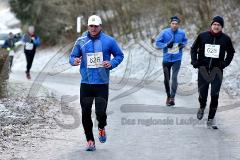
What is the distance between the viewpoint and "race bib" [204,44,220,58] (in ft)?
34.0

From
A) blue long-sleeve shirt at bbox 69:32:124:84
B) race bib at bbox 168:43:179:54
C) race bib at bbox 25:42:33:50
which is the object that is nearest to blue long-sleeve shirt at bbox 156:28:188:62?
race bib at bbox 168:43:179:54

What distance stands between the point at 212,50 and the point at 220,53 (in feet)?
0.53

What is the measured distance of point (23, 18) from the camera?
39875 mm

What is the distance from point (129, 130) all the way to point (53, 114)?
2499 millimetres

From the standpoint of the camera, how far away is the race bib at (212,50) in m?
10.4

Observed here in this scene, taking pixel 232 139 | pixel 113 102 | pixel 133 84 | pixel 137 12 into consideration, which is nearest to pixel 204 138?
pixel 232 139

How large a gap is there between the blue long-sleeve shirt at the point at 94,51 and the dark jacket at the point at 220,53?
2.25 metres

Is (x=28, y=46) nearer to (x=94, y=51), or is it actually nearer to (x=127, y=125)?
(x=127, y=125)

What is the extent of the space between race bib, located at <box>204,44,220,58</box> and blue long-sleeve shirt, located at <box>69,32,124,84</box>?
2.21 metres

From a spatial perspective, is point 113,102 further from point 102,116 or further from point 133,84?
point 102,116

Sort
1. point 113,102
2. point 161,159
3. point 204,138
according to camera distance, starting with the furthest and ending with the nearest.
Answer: point 113,102, point 204,138, point 161,159

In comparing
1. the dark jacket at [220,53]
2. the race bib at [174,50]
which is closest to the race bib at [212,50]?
the dark jacket at [220,53]

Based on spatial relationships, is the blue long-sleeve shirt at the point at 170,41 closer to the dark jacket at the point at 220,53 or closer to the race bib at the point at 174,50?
the race bib at the point at 174,50

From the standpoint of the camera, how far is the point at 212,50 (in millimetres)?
10367
